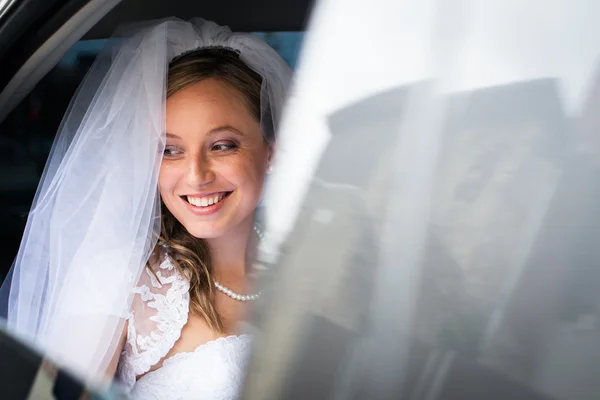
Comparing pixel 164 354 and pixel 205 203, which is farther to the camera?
pixel 164 354

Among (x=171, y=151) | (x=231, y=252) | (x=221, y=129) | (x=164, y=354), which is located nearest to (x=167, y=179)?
(x=171, y=151)

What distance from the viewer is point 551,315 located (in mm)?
780

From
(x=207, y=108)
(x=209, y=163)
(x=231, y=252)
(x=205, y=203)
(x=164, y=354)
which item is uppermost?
(x=207, y=108)

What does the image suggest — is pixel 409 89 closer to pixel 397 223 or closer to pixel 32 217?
pixel 397 223

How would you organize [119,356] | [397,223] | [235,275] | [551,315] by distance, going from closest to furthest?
1. [551,315]
2. [397,223]
3. [119,356]
4. [235,275]

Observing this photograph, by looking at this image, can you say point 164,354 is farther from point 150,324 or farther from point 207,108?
point 207,108

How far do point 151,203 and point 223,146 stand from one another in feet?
0.82

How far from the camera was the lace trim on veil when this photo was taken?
1976mm

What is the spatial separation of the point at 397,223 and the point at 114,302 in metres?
1.18

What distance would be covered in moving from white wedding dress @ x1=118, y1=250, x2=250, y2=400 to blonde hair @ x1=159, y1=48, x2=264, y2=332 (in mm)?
65

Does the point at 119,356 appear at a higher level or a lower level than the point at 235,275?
lower

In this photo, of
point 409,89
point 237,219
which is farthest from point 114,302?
point 409,89

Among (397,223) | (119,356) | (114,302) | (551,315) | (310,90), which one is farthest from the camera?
(119,356)

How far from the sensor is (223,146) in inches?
76.0
